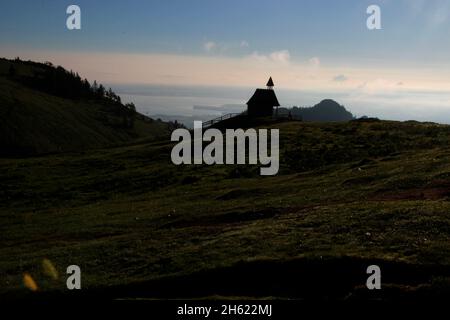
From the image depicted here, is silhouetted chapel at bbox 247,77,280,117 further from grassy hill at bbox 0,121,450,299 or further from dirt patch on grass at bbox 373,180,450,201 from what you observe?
dirt patch on grass at bbox 373,180,450,201

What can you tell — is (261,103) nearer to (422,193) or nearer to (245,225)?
(422,193)

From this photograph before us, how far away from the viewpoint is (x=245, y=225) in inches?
1328

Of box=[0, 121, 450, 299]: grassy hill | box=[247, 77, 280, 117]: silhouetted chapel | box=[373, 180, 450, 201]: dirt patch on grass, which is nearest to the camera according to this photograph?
box=[0, 121, 450, 299]: grassy hill

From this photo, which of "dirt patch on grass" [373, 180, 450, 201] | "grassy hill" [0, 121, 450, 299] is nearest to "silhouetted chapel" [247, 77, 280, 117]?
"grassy hill" [0, 121, 450, 299]

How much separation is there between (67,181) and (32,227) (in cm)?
2170

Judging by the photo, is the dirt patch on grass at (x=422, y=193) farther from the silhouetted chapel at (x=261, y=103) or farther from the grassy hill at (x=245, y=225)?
the silhouetted chapel at (x=261, y=103)

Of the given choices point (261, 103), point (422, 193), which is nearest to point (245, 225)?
point (422, 193)

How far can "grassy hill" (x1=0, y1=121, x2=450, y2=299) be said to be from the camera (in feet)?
77.1

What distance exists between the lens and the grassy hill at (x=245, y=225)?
77.1 feet

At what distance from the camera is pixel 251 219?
36.6 m

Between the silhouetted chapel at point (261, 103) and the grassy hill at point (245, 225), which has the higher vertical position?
the silhouetted chapel at point (261, 103)

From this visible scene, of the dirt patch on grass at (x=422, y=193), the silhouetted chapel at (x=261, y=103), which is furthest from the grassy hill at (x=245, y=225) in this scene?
the silhouetted chapel at (x=261, y=103)

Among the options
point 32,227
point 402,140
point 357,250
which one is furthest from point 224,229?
point 402,140

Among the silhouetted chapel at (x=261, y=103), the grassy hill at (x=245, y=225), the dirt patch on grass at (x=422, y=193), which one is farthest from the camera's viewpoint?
the silhouetted chapel at (x=261, y=103)
